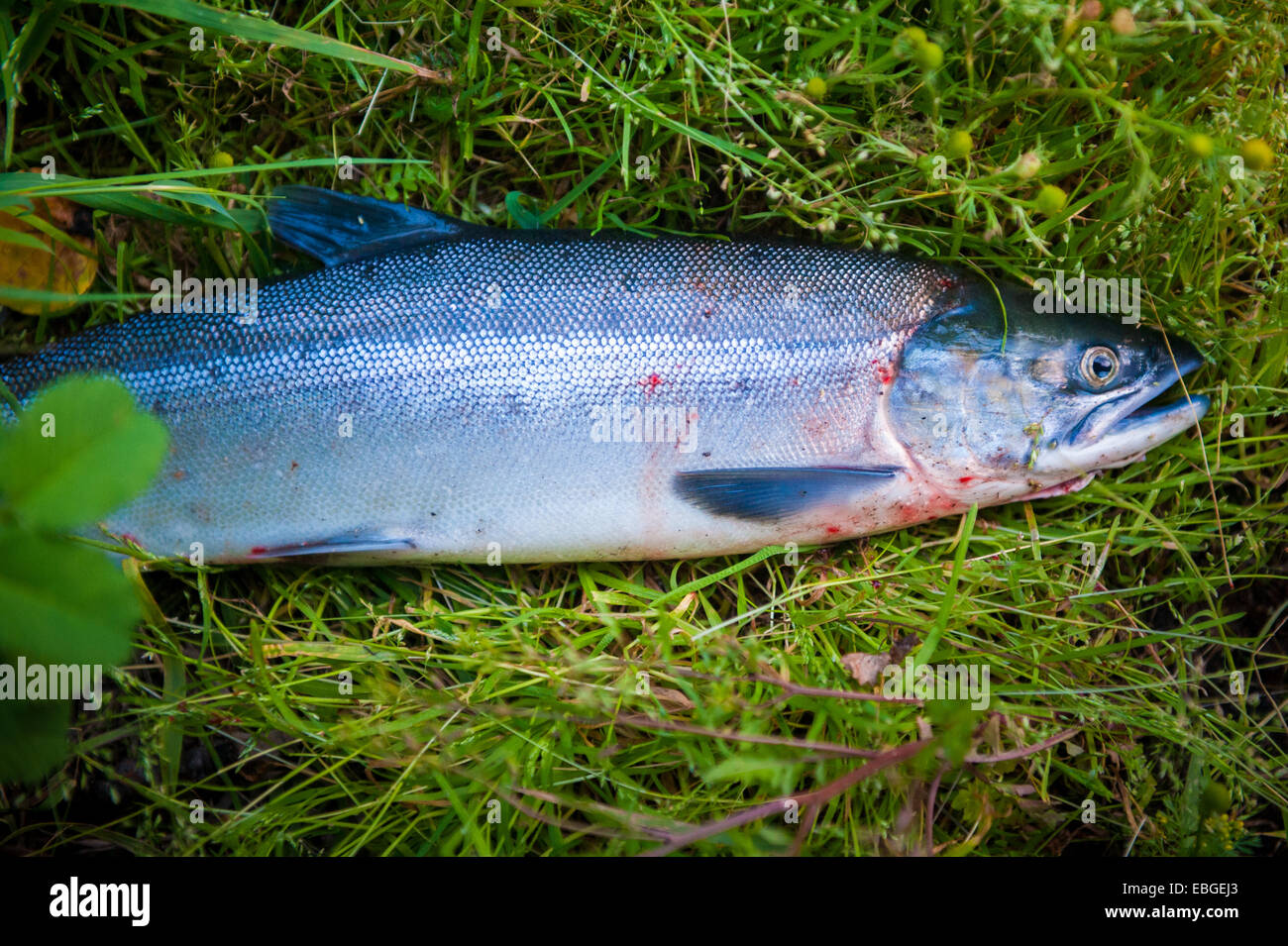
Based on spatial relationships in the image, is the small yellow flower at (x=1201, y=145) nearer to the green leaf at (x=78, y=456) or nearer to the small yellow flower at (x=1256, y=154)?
the small yellow flower at (x=1256, y=154)

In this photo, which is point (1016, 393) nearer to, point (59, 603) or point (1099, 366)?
point (1099, 366)

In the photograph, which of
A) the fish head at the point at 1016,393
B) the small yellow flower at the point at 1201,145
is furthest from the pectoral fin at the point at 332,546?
the small yellow flower at the point at 1201,145

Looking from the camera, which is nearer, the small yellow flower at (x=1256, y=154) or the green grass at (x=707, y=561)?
the small yellow flower at (x=1256, y=154)

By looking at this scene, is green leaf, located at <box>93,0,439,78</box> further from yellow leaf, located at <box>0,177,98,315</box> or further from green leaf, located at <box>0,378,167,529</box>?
green leaf, located at <box>0,378,167,529</box>

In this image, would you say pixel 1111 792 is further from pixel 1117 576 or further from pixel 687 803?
pixel 687 803

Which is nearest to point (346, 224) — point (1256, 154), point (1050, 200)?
point (1050, 200)
